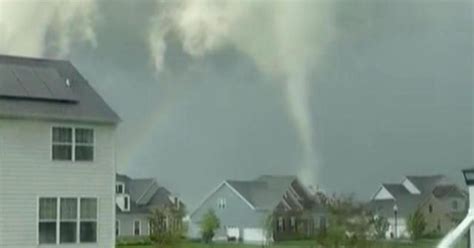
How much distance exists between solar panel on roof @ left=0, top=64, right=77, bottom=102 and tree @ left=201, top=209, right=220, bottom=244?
1.30 meters

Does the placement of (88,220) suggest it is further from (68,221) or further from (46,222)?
(46,222)

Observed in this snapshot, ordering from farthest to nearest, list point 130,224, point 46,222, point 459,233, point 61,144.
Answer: point 130,224 → point 61,144 → point 46,222 → point 459,233

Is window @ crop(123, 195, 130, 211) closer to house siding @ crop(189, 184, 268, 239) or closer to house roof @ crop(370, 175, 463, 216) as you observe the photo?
house siding @ crop(189, 184, 268, 239)

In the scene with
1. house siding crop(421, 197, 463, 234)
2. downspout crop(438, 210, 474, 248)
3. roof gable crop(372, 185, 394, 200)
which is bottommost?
downspout crop(438, 210, 474, 248)

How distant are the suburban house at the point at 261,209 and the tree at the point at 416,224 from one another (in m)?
0.62

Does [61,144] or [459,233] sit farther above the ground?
[61,144]

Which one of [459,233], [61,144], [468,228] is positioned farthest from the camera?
[61,144]

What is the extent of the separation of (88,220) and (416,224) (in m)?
2.29

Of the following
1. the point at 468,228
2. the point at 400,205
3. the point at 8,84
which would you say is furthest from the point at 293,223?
the point at 468,228

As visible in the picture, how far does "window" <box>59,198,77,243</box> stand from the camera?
6539 millimetres

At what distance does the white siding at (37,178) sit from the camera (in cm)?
644

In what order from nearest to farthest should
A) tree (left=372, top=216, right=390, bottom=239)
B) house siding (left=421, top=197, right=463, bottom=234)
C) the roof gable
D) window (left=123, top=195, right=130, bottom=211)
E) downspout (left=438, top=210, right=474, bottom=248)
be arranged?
downspout (left=438, top=210, right=474, bottom=248), house siding (left=421, top=197, right=463, bottom=234), tree (left=372, top=216, right=390, bottom=239), the roof gable, window (left=123, top=195, right=130, bottom=211)

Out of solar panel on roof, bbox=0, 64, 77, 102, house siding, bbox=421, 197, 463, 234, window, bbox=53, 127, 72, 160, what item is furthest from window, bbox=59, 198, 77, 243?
house siding, bbox=421, 197, 463, 234

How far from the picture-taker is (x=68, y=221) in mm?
6590
